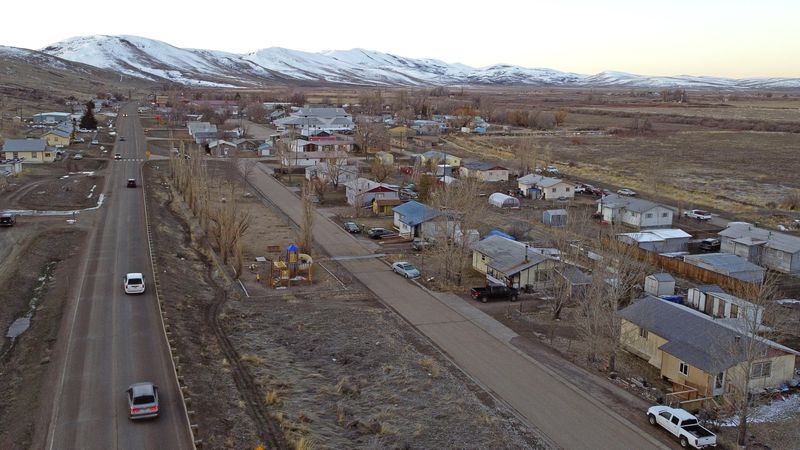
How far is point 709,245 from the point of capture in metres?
28.5

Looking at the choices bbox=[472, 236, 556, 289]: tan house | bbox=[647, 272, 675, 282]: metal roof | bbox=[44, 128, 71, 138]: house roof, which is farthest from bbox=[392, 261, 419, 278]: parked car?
bbox=[44, 128, 71, 138]: house roof

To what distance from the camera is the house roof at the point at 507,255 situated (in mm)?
23328

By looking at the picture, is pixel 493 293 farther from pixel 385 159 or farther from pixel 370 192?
pixel 385 159

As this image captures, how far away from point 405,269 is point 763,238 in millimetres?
14658

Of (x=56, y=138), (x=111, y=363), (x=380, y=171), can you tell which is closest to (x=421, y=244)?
(x=111, y=363)

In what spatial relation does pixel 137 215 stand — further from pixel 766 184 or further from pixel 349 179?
pixel 766 184

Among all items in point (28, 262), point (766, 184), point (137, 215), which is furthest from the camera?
point (766, 184)

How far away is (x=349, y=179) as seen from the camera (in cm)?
4044

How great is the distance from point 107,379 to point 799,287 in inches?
897

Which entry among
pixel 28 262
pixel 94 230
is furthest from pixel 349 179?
pixel 28 262

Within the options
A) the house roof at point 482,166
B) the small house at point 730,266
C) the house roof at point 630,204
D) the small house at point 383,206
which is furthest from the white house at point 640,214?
the house roof at point 482,166

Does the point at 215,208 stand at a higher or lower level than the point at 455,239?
lower

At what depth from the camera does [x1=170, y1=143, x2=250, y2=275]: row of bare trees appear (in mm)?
24688

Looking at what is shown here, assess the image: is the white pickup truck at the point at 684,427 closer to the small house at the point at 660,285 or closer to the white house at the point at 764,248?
the small house at the point at 660,285
